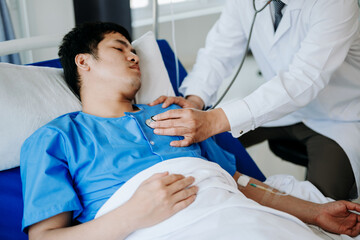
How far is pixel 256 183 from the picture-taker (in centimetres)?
155

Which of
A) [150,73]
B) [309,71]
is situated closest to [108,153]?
[150,73]

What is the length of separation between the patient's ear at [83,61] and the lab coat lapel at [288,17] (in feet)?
2.78

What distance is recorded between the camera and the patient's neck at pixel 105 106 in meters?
1.41

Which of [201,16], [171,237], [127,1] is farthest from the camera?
[201,16]

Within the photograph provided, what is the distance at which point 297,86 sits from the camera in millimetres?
1493

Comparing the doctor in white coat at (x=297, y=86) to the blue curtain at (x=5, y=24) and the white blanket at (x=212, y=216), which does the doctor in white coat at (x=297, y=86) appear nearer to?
the white blanket at (x=212, y=216)

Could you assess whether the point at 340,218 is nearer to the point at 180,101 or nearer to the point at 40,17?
the point at 180,101

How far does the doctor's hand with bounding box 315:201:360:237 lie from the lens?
1.36 metres

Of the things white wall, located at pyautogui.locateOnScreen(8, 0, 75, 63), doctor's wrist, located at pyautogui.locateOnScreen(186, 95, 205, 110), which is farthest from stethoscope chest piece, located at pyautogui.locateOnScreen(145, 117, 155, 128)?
white wall, located at pyautogui.locateOnScreen(8, 0, 75, 63)

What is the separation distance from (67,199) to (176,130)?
432mm

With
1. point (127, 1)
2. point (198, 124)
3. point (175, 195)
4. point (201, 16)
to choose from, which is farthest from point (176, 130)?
point (201, 16)

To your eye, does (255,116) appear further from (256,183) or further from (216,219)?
(216,219)

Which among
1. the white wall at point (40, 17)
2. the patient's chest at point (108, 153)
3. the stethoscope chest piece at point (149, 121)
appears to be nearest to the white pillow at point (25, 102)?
the patient's chest at point (108, 153)

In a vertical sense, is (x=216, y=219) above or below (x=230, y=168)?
above
